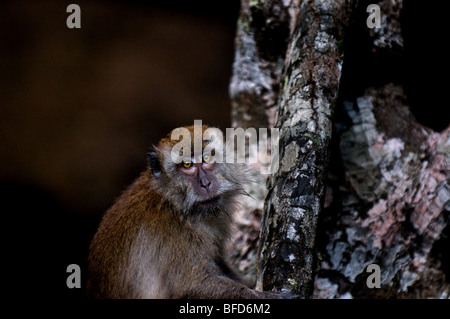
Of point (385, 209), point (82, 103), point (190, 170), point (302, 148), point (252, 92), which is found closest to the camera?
point (302, 148)

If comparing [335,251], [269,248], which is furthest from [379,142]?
[269,248]

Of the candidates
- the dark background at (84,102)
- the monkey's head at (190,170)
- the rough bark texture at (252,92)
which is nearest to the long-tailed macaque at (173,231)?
the monkey's head at (190,170)

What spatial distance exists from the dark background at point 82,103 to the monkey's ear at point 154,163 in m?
3.52

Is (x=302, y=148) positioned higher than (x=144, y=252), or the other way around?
(x=302, y=148)

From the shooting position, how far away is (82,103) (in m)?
8.02

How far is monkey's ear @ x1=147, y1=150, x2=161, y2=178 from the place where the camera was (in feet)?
12.6

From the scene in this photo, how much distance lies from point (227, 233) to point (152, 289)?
2.74ft

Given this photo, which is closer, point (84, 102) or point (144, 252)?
point (144, 252)

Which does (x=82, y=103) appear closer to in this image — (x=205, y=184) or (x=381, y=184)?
(x=205, y=184)

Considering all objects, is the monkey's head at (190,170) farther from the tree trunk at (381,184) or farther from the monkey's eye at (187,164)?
the tree trunk at (381,184)

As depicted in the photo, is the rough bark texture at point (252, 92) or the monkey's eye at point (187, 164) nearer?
the monkey's eye at point (187, 164)

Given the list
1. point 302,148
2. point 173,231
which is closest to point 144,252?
point 173,231

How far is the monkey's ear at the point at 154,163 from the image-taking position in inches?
151

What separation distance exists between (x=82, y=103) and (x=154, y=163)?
4591 mm
